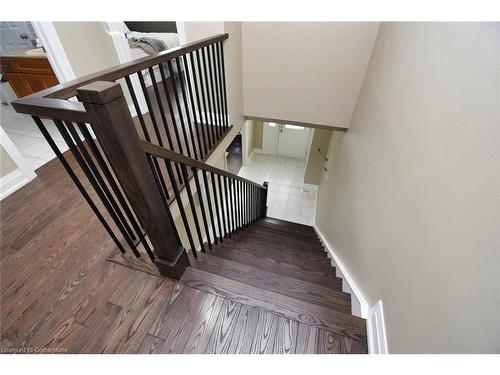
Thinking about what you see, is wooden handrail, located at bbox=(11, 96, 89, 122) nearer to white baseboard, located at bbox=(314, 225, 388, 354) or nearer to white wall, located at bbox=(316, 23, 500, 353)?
white wall, located at bbox=(316, 23, 500, 353)

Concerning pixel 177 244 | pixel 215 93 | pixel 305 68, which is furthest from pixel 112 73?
pixel 305 68

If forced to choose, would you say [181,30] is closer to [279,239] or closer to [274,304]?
Answer: [279,239]

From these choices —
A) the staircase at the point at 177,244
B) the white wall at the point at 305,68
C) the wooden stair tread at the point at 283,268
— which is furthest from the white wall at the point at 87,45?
the wooden stair tread at the point at 283,268

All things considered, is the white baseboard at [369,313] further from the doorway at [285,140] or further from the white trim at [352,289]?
the doorway at [285,140]

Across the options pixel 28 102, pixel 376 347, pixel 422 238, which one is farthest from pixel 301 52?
pixel 376 347

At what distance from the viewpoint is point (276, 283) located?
1495mm

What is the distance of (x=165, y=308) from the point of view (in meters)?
1.16

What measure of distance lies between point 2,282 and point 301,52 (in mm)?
3218

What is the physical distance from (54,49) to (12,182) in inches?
52.5

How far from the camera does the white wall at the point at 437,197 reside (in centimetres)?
66

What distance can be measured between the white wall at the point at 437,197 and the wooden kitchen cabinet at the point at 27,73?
14.0 ft

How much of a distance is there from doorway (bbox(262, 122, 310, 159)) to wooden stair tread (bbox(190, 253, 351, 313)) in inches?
184

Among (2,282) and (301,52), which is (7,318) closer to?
(2,282)
